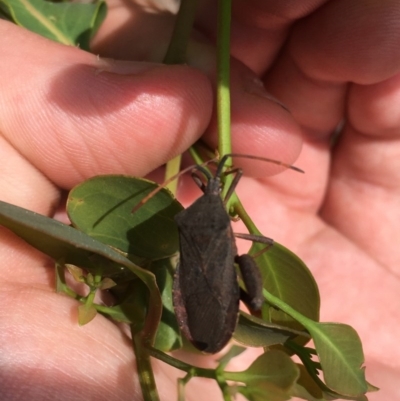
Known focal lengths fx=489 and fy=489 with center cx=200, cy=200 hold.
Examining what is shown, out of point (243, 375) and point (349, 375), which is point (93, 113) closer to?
point (243, 375)

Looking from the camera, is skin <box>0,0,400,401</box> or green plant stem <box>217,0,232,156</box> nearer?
skin <box>0,0,400,401</box>

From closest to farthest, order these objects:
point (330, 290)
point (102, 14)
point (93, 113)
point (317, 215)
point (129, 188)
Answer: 1. point (129, 188)
2. point (93, 113)
3. point (102, 14)
4. point (330, 290)
5. point (317, 215)

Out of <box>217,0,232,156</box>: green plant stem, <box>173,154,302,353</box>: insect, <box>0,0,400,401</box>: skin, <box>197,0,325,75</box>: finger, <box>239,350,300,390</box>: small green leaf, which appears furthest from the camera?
<box>197,0,325,75</box>: finger

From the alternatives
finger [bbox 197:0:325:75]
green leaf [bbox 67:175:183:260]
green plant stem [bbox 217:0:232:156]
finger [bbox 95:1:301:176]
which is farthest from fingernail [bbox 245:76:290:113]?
green leaf [bbox 67:175:183:260]

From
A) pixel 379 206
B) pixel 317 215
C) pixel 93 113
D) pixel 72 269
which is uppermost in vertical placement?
pixel 93 113

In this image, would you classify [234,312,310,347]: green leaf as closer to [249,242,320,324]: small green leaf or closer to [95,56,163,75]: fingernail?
[249,242,320,324]: small green leaf

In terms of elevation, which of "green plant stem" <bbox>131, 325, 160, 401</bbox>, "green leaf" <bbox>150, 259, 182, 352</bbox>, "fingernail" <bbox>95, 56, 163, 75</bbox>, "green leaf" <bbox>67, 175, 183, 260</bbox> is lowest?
"green plant stem" <bbox>131, 325, 160, 401</bbox>

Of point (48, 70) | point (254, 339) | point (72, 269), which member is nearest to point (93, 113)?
point (48, 70)
